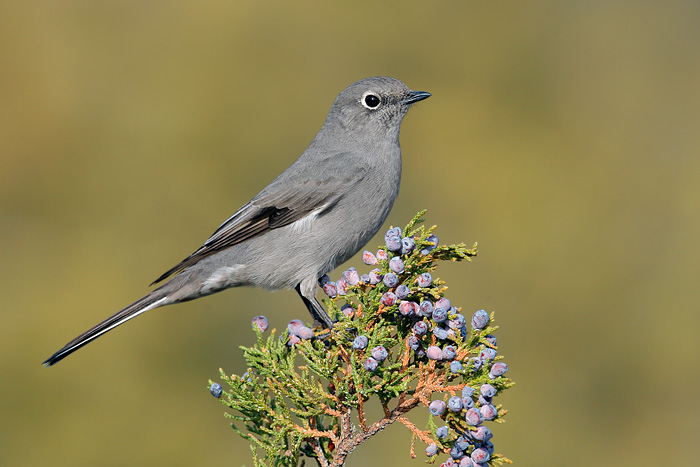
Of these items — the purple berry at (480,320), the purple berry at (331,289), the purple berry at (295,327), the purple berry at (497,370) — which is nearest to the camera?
the purple berry at (497,370)

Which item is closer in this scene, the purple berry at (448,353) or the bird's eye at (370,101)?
the purple berry at (448,353)

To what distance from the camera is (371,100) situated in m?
5.07

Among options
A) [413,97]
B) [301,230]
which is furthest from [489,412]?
[413,97]

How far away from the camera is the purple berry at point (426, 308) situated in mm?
2885

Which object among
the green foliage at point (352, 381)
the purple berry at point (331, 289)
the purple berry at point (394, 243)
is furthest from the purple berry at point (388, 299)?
the purple berry at point (331, 289)

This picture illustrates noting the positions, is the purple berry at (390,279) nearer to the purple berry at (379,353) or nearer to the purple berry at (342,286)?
the purple berry at (342,286)

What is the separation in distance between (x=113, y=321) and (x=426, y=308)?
213 cm

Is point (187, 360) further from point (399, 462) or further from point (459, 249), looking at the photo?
point (459, 249)

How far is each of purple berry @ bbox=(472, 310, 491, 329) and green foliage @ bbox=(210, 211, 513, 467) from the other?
0.10 feet

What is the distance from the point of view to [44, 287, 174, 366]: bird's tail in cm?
387

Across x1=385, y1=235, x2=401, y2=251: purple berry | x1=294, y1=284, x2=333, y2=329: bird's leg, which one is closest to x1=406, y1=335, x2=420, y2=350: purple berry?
x1=385, y1=235, x2=401, y2=251: purple berry

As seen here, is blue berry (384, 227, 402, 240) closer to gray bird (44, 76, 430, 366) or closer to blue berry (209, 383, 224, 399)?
Result: blue berry (209, 383, 224, 399)

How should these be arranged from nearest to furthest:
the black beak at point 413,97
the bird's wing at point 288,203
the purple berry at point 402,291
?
the purple berry at point 402,291 < the bird's wing at point 288,203 < the black beak at point 413,97

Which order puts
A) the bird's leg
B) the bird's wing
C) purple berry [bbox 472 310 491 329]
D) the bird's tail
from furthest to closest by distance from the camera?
the bird's wing
the bird's leg
the bird's tail
purple berry [bbox 472 310 491 329]
